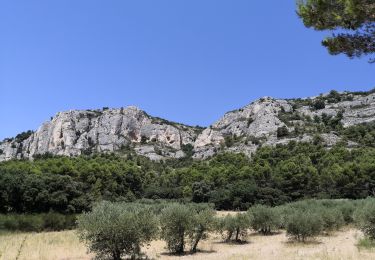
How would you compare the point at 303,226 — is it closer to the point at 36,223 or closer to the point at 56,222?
the point at 56,222

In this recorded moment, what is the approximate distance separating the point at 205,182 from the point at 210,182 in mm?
919

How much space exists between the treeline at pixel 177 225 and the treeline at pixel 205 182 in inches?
979

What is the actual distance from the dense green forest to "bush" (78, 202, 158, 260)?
30262 millimetres

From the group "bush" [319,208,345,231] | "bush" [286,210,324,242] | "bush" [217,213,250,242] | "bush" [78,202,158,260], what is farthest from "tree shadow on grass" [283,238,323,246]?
"bush" [78,202,158,260]

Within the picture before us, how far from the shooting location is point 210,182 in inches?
2699

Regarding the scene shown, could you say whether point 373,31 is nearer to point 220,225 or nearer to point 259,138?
point 220,225

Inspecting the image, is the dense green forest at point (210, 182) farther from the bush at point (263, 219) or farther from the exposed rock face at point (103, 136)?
the exposed rock face at point (103, 136)

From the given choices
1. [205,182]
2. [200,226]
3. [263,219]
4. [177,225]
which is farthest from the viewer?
[205,182]

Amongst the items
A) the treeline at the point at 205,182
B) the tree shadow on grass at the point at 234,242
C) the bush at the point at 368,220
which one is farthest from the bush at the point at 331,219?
the treeline at the point at 205,182

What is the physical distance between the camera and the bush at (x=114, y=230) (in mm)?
17781

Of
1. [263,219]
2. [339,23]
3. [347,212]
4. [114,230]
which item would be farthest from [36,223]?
[339,23]

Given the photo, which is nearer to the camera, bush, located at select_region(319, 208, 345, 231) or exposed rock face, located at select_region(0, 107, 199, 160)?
bush, located at select_region(319, 208, 345, 231)

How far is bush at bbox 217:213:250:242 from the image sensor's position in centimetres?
2722

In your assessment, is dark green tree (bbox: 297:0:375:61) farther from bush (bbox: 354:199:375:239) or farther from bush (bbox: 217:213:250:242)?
bush (bbox: 217:213:250:242)
